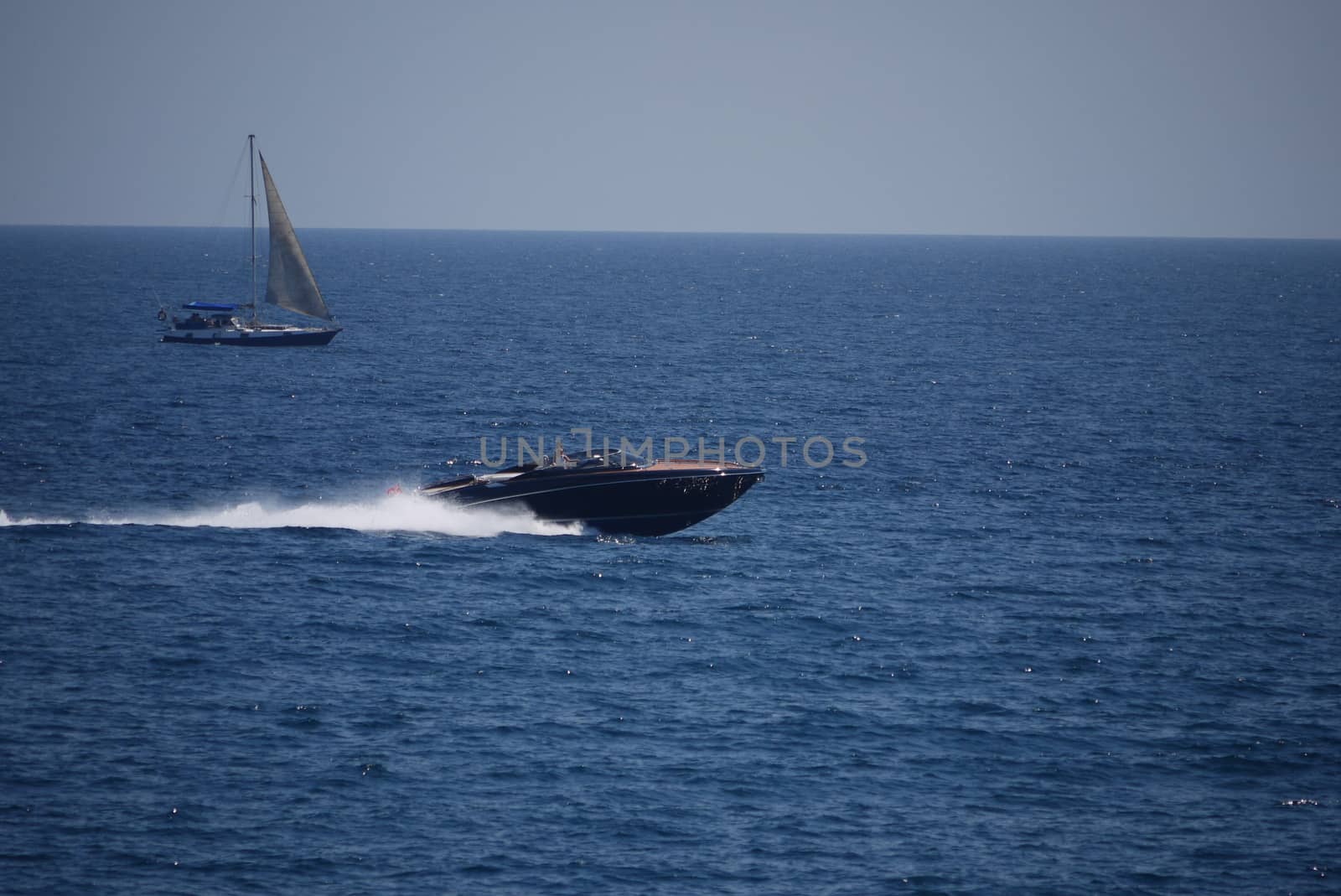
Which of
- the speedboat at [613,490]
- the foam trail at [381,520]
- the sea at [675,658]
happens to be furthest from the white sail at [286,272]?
the speedboat at [613,490]

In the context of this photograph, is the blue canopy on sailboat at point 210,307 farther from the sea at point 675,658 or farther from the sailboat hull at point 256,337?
the sea at point 675,658

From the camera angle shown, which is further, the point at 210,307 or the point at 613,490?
the point at 210,307

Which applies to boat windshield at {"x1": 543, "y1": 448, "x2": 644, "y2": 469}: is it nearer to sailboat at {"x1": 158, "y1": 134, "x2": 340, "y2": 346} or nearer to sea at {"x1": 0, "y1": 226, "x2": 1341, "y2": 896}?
sea at {"x1": 0, "y1": 226, "x2": 1341, "y2": 896}

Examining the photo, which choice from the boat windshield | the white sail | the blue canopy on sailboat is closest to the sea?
the boat windshield

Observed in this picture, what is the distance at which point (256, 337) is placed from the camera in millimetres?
122625

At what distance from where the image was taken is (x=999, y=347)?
447ft

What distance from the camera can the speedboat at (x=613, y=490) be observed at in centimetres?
5762

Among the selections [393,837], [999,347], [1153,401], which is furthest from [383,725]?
[999,347]

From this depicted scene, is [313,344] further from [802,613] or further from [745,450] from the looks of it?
[802,613]

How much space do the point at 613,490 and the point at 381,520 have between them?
10989 mm

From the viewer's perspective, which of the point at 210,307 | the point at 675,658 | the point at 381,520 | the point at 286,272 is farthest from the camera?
the point at 210,307

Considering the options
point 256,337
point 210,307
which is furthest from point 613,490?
point 210,307

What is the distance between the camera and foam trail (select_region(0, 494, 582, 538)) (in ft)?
194

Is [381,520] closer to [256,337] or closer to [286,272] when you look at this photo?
[286,272]
